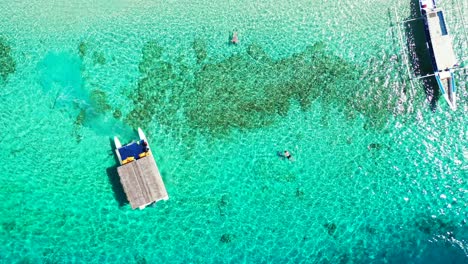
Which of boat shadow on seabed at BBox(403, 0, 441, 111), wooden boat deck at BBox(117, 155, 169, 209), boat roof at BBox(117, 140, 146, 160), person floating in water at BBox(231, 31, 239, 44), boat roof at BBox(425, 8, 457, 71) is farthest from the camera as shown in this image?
boat shadow on seabed at BBox(403, 0, 441, 111)

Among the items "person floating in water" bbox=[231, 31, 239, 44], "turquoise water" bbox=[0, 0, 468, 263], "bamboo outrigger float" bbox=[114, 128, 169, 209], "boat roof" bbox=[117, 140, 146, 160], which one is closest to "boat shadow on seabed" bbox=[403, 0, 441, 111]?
"turquoise water" bbox=[0, 0, 468, 263]

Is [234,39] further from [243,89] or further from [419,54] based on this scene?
[419,54]

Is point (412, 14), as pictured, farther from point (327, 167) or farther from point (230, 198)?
point (230, 198)

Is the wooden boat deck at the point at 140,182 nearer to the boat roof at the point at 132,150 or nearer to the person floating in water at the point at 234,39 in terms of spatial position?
the boat roof at the point at 132,150

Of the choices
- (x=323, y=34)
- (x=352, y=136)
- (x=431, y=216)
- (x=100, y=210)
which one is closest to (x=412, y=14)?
(x=323, y=34)

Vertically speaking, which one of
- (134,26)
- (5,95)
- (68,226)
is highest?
(134,26)

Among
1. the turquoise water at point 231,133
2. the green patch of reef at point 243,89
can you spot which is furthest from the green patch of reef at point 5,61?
the green patch of reef at point 243,89

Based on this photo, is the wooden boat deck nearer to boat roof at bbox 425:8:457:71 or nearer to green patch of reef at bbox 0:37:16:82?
green patch of reef at bbox 0:37:16:82
